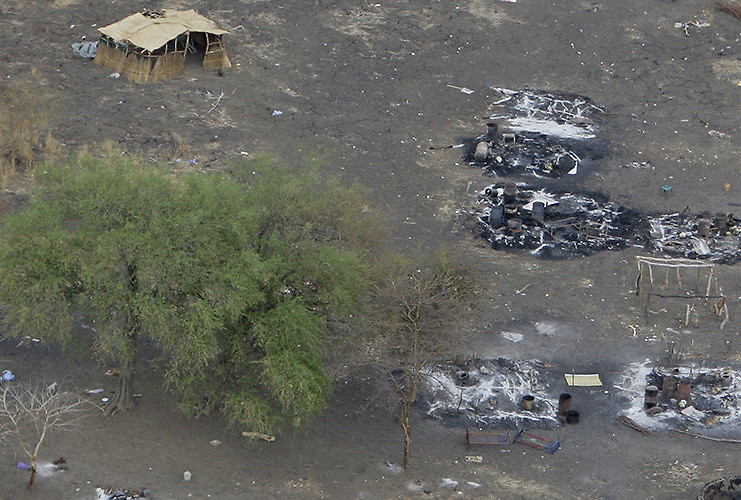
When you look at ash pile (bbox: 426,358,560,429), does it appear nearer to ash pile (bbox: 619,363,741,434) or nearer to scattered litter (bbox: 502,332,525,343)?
scattered litter (bbox: 502,332,525,343)

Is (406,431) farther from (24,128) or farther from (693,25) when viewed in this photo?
(693,25)

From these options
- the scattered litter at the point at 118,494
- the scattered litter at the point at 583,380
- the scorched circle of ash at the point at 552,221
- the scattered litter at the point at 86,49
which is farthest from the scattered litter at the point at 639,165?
the scattered litter at the point at 118,494

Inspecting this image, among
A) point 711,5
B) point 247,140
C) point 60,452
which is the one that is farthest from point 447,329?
point 711,5

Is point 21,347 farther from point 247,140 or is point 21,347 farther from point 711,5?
point 711,5

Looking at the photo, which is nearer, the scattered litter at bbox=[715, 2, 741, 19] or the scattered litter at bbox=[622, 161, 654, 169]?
the scattered litter at bbox=[622, 161, 654, 169]

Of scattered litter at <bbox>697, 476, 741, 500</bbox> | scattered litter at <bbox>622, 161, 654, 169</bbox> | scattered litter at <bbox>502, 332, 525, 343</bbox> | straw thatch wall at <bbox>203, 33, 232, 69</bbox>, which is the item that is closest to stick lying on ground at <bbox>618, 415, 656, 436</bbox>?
scattered litter at <bbox>697, 476, 741, 500</bbox>

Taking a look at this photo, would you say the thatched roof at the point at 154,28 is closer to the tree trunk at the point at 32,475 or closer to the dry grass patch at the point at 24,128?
the dry grass patch at the point at 24,128
